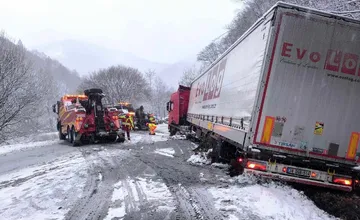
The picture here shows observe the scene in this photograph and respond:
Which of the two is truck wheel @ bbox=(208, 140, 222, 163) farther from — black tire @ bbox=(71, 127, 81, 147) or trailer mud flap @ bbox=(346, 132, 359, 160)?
black tire @ bbox=(71, 127, 81, 147)

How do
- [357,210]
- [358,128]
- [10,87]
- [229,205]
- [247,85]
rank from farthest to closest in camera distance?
1. [10,87]
2. [247,85]
3. [358,128]
4. [357,210]
5. [229,205]

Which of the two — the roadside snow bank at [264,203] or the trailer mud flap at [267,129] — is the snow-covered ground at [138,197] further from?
the trailer mud flap at [267,129]

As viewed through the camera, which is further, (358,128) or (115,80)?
(115,80)

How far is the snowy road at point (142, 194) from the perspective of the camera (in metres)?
5.27

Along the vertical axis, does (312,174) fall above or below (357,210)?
above

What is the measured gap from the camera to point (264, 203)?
19.0 ft

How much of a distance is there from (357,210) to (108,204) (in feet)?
15.1

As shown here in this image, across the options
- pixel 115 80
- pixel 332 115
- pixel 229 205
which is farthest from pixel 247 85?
pixel 115 80

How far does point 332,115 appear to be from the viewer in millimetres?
6660

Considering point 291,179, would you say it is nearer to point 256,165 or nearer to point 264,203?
point 256,165

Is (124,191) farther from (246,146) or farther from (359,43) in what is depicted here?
(359,43)

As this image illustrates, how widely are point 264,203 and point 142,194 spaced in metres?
2.24

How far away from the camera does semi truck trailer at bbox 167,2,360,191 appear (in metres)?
6.47

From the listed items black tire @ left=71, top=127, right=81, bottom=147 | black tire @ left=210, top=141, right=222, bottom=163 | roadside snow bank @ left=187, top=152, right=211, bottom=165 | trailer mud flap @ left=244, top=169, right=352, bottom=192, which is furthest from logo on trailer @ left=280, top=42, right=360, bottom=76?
black tire @ left=71, top=127, right=81, bottom=147
